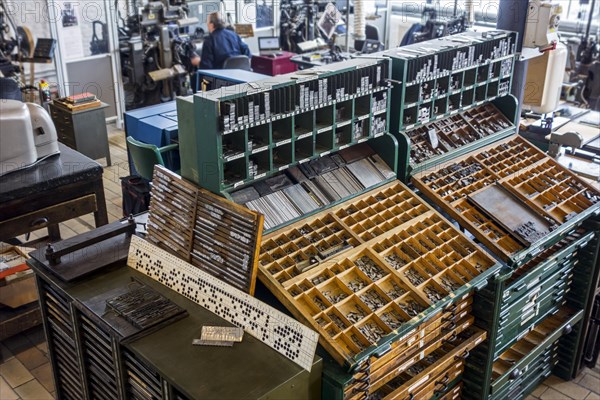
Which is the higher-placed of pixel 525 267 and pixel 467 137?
pixel 467 137

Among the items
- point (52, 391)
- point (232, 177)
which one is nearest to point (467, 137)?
point (232, 177)

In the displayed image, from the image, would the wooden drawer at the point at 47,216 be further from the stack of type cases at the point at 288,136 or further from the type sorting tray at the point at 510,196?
the type sorting tray at the point at 510,196

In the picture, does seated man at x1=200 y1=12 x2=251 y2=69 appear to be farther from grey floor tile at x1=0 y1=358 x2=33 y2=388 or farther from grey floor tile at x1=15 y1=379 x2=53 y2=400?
grey floor tile at x1=15 y1=379 x2=53 y2=400

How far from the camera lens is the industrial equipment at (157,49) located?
8617 millimetres

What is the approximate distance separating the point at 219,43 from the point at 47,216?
15.1ft

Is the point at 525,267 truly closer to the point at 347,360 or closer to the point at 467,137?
the point at 467,137

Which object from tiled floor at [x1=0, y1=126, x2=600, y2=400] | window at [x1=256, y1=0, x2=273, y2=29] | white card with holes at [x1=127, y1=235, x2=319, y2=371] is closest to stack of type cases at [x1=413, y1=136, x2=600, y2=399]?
tiled floor at [x1=0, y1=126, x2=600, y2=400]

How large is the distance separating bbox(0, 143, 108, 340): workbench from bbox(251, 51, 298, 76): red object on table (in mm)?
4870

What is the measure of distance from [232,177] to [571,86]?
809 cm

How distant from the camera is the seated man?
26.8 feet

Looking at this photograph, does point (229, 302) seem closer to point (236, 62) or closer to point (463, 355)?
point (463, 355)

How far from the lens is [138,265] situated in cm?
316

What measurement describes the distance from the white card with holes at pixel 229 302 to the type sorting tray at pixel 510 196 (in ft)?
4.74

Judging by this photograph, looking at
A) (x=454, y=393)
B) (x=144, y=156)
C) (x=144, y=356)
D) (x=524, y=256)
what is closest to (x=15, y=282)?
(x=144, y=156)
